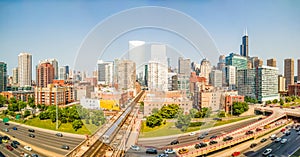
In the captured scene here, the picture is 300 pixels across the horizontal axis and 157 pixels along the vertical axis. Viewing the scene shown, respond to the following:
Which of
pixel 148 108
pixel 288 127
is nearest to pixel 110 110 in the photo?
pixel 148 108

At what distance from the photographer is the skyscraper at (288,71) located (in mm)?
11891

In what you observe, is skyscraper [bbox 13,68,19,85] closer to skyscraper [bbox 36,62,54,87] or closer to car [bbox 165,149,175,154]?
skyscraper [bbox 36,62,54,87]

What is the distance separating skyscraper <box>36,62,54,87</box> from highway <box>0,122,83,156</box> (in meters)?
5.92

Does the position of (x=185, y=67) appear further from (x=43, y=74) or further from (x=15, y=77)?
(x=15, y=77)

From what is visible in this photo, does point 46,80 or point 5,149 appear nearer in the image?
point 5,149

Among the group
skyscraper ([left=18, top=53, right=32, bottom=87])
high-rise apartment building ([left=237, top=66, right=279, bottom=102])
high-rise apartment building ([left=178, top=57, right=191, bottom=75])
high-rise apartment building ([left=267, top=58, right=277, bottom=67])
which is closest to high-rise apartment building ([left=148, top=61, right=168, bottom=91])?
high-rise apartment building ([left=178, top=57, right=191, bottom=75])

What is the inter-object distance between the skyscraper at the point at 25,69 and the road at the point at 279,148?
36.7ft

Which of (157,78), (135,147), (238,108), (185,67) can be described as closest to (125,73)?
(157,78)

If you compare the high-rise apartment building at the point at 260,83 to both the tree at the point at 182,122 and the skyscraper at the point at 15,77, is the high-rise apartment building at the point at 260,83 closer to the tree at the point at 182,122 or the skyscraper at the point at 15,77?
the tree at the point at 182,122

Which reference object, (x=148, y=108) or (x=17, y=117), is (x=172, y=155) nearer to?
(x=148, y=108)

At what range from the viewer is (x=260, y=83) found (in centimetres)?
920

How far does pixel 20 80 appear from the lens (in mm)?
11734

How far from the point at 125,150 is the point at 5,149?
2.13m

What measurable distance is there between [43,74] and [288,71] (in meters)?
12.7
